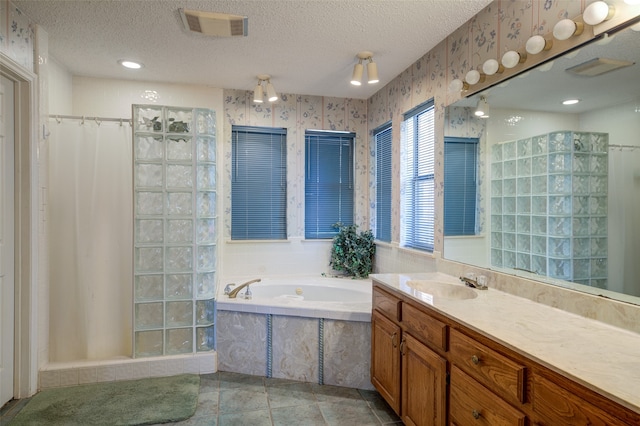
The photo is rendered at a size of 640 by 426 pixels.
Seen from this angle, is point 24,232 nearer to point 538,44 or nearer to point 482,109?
point 482,109

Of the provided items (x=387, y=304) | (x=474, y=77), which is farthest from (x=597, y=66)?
(x=387, y=304)

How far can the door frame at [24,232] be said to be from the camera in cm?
239

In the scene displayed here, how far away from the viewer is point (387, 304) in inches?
87.4

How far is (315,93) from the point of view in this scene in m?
3.83

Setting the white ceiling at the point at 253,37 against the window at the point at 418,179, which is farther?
the window at the point at 418,179

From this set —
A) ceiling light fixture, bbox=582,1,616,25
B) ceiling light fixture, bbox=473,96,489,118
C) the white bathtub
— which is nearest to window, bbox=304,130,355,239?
the white bathtub

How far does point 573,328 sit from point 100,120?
3.22 meters

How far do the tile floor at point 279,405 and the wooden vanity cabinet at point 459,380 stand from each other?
19 centimetres

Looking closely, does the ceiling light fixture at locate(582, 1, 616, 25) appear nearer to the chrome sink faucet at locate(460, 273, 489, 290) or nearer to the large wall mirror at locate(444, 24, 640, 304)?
the large wall mirror at locate(444, 24, 640, 304)

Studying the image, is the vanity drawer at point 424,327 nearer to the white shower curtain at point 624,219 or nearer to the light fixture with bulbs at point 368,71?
the white shower curtain at point 624,219

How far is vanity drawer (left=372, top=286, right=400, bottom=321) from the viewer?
6.86 ft

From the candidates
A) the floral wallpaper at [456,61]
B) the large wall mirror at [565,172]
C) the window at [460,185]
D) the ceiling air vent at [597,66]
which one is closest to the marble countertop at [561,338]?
the large wall mirror at [565,172]

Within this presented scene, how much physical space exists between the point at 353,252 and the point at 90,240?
2.37 meters

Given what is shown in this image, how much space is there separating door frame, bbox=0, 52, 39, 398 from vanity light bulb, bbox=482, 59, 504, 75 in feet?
9.45
